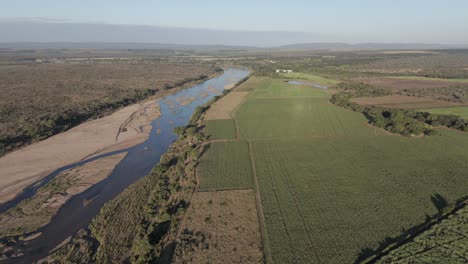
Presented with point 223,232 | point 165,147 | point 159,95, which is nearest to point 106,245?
point 223,232

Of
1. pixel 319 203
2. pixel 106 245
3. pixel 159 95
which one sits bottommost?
pixel 106 245

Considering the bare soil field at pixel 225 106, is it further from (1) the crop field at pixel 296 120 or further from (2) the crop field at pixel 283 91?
(2) the crop field at pixel 283 91

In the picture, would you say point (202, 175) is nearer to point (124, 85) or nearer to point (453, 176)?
point (453, 176)

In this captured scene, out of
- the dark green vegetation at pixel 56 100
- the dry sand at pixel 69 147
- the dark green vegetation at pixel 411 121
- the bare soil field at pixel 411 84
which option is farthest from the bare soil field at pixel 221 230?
the bare soil field at pixel 411 84

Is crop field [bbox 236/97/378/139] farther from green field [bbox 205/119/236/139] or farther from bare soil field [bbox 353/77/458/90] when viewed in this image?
bare soil field [bbox 353/77/458/90]

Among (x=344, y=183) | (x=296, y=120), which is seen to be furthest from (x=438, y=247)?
(x=296, y=120)

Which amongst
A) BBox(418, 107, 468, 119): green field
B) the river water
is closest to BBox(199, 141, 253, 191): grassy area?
the river water

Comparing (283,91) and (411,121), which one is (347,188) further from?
(283,91)
